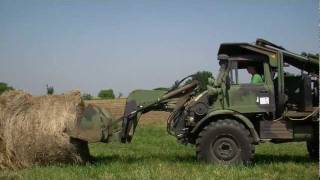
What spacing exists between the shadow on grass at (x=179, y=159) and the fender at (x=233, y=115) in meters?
0.62

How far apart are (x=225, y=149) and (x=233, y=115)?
700 mm

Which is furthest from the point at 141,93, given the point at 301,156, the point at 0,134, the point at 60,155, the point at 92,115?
the point at 301,156

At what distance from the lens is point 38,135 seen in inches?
408

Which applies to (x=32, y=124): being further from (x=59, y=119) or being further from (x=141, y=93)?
(x=141, y=93)

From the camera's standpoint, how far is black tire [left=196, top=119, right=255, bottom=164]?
10266 mm

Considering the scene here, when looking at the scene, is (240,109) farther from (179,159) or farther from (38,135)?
(38,135)

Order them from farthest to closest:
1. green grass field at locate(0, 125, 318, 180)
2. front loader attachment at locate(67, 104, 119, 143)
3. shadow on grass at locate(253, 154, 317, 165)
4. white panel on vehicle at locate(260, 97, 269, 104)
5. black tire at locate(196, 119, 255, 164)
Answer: shadow on grass at locate(253, 154, 317, 165), white panel on vehicle at locate(260, 97, 269, 104), front loader attachment at locate(67, 104, 119, 143), black tire at locate(196, 119, 255, 164), green grass field at locate(0, 125, 318, 180)

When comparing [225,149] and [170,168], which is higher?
[225,149]

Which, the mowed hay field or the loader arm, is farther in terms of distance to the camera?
the loader arm

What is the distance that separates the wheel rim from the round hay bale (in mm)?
2724

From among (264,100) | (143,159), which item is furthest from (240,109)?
(143,159)

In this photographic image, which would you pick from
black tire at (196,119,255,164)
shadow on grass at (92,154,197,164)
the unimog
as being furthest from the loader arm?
black tire at (196,119,255,164)

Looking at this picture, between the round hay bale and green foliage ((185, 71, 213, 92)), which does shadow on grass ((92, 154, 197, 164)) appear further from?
green foliage ((185, 71, 213, 92))

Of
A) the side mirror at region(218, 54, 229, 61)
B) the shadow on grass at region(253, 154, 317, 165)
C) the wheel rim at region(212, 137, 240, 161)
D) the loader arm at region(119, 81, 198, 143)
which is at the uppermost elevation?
the side mirror at region(218, 54, 229, 61)
